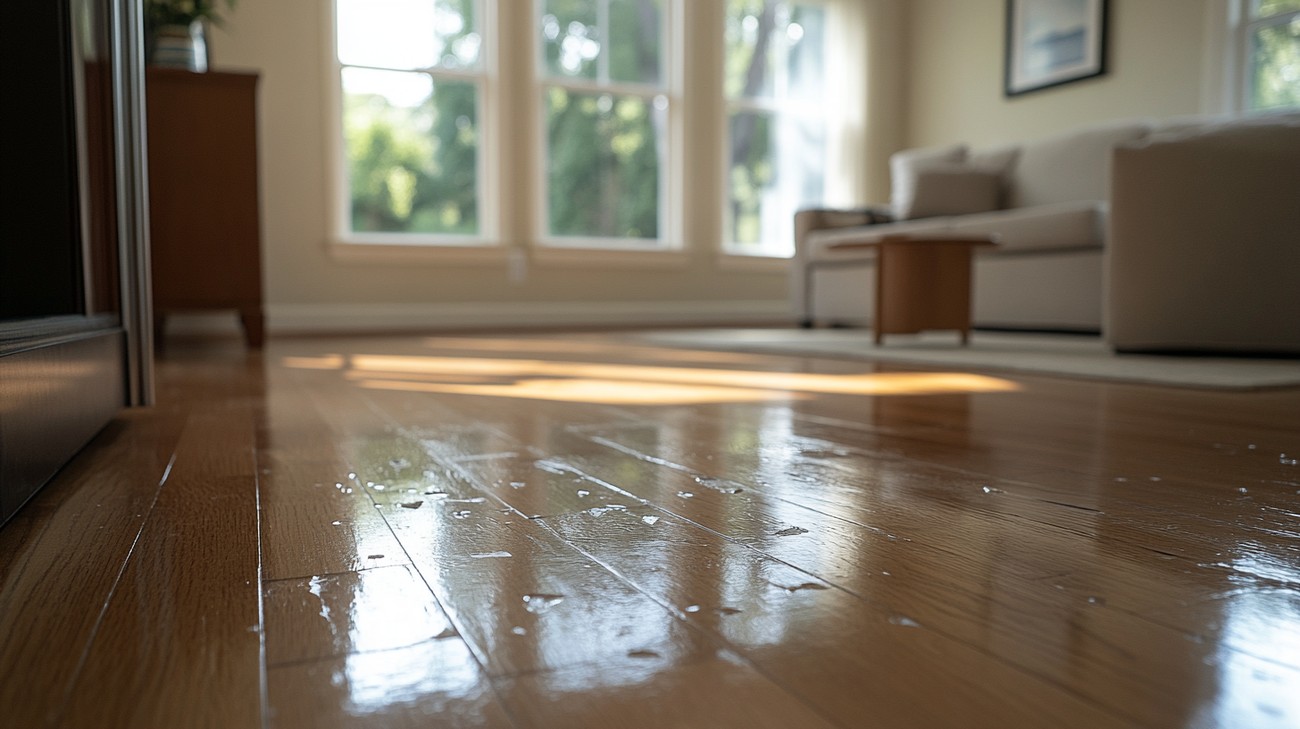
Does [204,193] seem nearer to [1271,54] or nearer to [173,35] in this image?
[173,35]

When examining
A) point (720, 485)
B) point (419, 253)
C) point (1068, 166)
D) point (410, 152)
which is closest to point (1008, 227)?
point (1068, 166)

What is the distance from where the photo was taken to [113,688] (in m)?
0.45

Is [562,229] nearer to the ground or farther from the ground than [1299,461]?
farther from the ground

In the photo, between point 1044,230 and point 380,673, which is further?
point 1044,230

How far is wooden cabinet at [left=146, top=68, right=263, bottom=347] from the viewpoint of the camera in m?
3.32

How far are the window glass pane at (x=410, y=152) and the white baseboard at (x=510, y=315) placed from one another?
0.46 metres

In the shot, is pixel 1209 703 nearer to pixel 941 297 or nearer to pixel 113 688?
pixel 113 688

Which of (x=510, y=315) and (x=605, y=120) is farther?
(x=605, y=120)

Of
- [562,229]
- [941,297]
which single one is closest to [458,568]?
[941,297]

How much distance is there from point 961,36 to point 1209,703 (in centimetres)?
651

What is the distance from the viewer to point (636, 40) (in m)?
5.71

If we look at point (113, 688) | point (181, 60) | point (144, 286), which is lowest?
point (113, 688)

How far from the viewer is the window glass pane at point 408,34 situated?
197 inches

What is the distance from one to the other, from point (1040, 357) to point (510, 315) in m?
3.27
